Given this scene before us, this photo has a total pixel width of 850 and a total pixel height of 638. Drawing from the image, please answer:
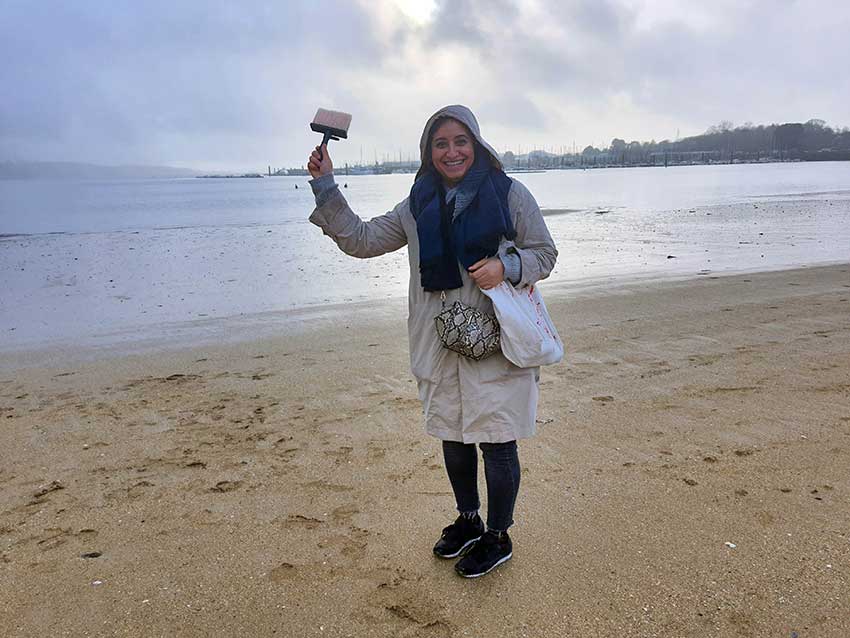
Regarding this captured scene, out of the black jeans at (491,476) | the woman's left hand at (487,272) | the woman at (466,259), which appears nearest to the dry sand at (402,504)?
the black jeans at (491,476)

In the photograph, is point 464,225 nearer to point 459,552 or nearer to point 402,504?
point 459,552

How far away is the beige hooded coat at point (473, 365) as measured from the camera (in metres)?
2.60

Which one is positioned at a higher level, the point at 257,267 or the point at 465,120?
the point at 465,120

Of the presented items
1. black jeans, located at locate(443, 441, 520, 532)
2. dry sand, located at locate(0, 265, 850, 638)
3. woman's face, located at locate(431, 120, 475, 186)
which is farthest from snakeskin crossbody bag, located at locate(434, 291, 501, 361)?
dry sand, located at locate(0, 265, 850, 638)

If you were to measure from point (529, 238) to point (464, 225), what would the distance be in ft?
1.01

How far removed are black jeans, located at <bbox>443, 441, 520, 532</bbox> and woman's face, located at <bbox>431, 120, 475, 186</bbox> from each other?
1.20 m

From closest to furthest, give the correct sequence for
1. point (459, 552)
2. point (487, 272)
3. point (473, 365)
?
point (487, 272) → point (473, 365) → point (459, 552)

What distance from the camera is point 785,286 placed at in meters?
9.84

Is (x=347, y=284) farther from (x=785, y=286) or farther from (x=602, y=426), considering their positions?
(x=602, y=426)

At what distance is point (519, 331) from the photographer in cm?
250

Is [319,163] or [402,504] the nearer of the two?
[319,163]

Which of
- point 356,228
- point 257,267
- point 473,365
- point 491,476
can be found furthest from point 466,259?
point 257,267

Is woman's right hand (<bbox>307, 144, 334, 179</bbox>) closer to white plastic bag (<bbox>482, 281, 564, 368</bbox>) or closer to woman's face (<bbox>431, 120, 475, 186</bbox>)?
woman's face (<bbox>431, 120, 475, 186</bbox>)

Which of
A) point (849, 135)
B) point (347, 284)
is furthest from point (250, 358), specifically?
point (849, 135)
